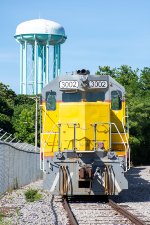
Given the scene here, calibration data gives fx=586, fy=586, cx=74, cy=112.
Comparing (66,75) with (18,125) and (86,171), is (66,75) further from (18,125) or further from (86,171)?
(18,125)

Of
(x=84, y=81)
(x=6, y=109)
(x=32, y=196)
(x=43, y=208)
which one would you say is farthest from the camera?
(x=6, y=109)

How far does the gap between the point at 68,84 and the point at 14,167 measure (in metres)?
7.39

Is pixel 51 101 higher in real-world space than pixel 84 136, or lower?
higher

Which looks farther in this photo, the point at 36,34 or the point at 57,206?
the point at 36,34

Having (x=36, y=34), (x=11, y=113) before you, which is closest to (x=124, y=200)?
(x=11, y=113)

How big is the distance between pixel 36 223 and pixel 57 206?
13.0 feet

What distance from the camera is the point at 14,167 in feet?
80.0

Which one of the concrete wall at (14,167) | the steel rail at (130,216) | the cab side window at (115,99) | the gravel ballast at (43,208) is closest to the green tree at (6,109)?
the concrete wall at (14,167)

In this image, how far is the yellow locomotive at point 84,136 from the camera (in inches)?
666

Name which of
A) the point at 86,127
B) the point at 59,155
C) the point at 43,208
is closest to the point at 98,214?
the point at 43,208

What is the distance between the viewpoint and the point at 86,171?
1675 cm

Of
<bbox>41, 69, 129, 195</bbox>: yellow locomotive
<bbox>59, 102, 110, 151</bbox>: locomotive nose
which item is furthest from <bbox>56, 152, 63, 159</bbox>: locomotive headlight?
<bbox>59, 102, 110, 151</bbox>: locomotive nose

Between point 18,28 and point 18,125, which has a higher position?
point 18,28

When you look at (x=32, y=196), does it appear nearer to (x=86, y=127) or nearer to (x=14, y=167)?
(x=86, y=127)
